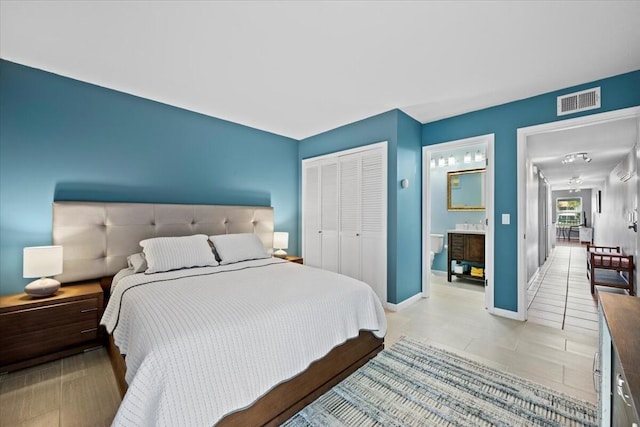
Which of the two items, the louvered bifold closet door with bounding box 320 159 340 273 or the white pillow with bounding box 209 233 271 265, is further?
the louvered bifold closet door with bounding box 320 159 340 273

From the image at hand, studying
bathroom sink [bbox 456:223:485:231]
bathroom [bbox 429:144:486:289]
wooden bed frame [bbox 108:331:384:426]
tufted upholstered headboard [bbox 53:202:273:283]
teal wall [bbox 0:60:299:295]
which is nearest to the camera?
wooden bed frame [bbox 108:331:384:426]

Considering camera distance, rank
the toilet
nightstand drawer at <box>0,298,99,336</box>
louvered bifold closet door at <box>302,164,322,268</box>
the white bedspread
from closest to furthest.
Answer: the white bedspread
nightstand drawer at <box>0,298,99,336</box>
louvered bifold closet door at <box>302,164,322,268</box>
the toilet

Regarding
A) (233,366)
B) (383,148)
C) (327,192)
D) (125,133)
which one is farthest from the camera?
(327,192)

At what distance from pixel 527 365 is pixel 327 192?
2.96m

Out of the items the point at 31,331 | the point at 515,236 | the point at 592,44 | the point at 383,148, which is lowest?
the point at 31,331

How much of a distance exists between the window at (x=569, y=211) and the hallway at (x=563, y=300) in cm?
912

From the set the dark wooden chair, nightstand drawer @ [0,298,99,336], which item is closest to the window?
the dark wooden chair

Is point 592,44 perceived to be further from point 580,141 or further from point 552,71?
point 580,141

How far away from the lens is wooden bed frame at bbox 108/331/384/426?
1.45 meters

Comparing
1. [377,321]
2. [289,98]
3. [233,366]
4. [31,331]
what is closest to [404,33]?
[289,98]

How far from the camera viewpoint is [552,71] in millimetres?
2439

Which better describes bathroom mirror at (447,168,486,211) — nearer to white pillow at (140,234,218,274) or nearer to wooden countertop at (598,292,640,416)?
wooden countertop at (598,292,640,416)

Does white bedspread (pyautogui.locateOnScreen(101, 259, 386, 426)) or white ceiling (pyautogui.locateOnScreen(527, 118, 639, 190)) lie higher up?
white ceiling (pyautogui.locateOnScreen(527, 118, 639, 190))

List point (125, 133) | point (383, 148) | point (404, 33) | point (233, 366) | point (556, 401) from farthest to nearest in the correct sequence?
point (383, 148) → point (125, 133) → point (404, 33) → point (556, 401) → point (233, 366)
